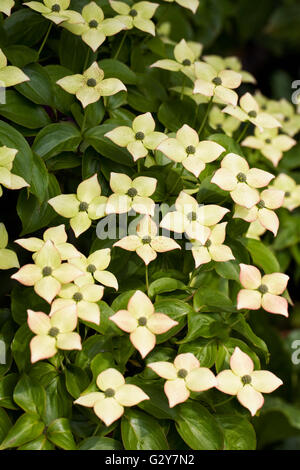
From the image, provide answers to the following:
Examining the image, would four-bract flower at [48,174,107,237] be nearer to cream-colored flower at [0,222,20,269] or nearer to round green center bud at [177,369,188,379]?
cream-colored flower at [0,222,20,269]

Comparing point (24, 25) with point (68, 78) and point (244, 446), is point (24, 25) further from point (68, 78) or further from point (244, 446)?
point (244, 446)

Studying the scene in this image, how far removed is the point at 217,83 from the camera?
0.78 metres

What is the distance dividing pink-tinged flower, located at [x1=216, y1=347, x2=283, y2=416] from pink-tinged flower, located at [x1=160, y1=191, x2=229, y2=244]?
14cm

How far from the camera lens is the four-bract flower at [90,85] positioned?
72 centimetres

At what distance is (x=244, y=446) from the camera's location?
0.69 meters

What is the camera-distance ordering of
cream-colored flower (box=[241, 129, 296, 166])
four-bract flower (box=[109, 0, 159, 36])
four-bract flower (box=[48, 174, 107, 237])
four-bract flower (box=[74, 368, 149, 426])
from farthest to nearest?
cream-colored flower (box=[241, 129, 296, 166])
four-bract flower (box=[109, 0, 159, 36])
four-bract flower (box=[48, 174, 107, 237])
four-bract flower (box=[74, 368, 149, 426])

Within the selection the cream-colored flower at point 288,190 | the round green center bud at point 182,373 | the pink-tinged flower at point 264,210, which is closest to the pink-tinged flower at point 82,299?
the round green center bud at point 182,373

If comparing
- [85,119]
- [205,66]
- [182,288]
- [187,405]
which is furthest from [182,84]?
[187,405]

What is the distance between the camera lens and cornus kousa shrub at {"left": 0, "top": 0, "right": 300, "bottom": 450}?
0.63 m

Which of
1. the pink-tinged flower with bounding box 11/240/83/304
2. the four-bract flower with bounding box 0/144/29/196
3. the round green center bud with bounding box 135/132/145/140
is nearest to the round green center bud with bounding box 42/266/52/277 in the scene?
the pink-tinged flower with bounding box 11/240/83/304

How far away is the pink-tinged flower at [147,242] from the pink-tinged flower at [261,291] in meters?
0.09

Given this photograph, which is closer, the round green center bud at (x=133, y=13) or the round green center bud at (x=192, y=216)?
the round green center bud at (x=192, y=216)

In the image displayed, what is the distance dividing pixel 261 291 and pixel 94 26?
404mm

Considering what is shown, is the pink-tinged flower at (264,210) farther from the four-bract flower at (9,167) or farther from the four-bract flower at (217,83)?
the four-bract flower at (9,167)
